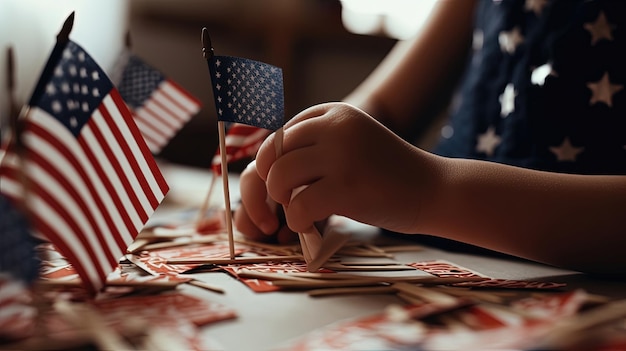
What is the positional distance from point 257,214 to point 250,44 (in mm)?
2061

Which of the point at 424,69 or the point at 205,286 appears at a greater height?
the point at 424,69

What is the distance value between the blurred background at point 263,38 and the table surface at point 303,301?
164 centimetres

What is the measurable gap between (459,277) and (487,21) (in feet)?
1.92

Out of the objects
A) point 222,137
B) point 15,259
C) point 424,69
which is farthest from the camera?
point 424,69

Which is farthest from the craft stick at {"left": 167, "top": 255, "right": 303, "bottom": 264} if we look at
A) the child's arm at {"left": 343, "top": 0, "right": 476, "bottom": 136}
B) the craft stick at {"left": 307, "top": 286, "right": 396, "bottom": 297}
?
the child's arm at {"left": 343, "top": 0, "right": 476, "bottom": 136}

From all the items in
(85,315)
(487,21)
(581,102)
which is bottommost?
(85,315)

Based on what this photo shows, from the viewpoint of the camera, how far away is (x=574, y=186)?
1.90ft

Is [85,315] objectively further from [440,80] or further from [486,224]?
[440,80]

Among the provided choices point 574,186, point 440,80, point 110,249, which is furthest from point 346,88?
point 110,249

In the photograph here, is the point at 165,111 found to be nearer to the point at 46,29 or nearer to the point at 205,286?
the point at 205,286

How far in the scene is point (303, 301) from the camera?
1.56 ft

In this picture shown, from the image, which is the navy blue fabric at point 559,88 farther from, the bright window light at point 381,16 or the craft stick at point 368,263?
the bright window light at point 381,16

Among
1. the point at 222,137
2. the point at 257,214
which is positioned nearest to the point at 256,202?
the point at 257,214

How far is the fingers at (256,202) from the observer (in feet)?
2.21
